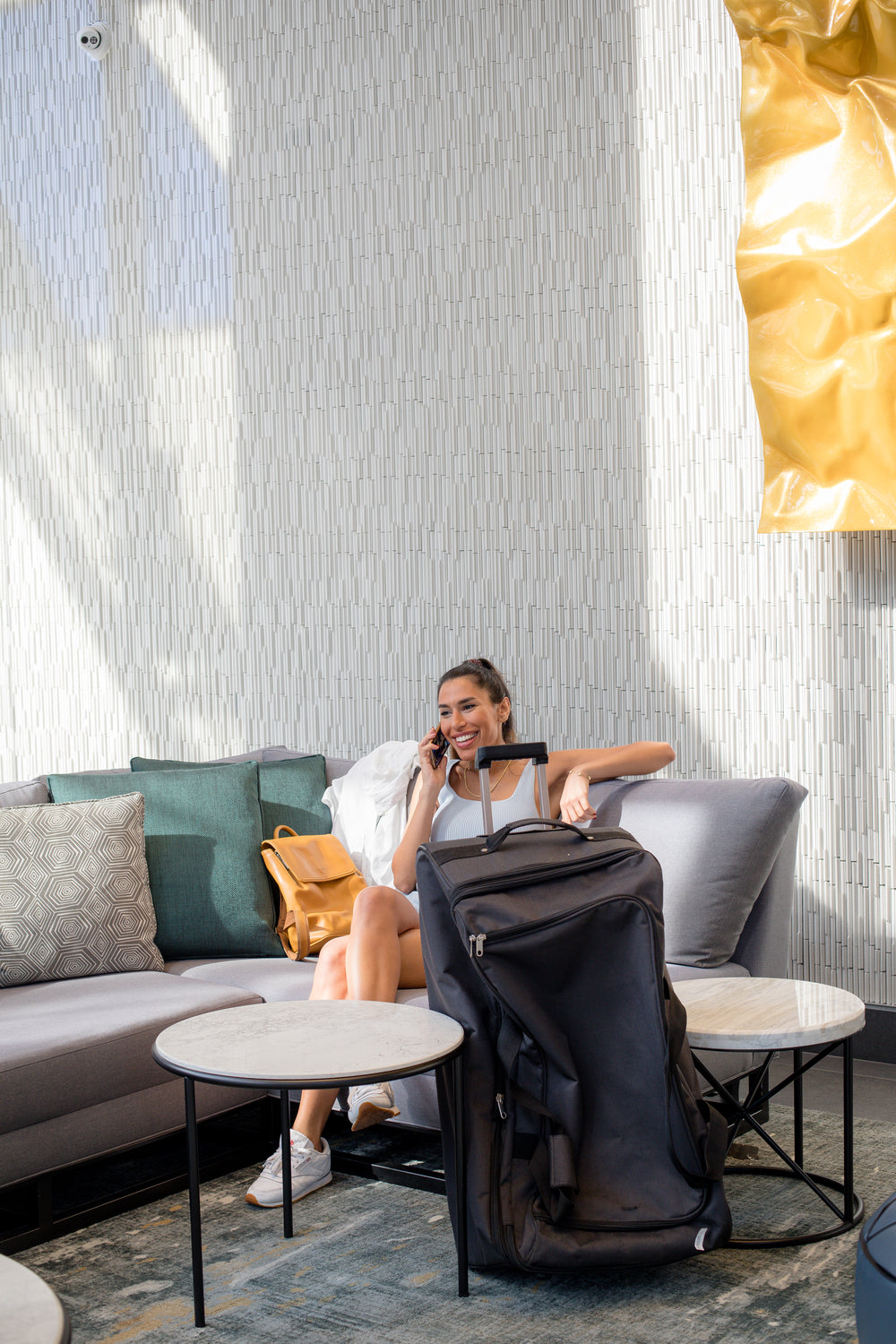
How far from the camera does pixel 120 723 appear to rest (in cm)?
436

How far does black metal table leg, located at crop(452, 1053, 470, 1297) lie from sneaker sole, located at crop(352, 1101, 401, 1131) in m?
0.34

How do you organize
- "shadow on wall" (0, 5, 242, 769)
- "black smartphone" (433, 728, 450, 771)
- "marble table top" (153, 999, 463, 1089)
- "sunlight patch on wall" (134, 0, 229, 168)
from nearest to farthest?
"marble table top" (153, 999, 463, 1089), "black smartphone" (433, 728, 450, 771), "sunlight patch on wall" (134, 0, 229, 168), "shadow on wall" (0, 5, 242, 769)

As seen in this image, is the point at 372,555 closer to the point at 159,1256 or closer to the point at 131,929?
the point at 131,929

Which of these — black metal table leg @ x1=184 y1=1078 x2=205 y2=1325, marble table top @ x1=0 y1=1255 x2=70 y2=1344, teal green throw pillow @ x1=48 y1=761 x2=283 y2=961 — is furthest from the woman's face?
marble table top @ x1=0 y1=1255 x2=70 y2=1344

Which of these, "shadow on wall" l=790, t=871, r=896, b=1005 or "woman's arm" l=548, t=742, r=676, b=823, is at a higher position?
"woman's arm" l=548, t=742, r=676, b=823

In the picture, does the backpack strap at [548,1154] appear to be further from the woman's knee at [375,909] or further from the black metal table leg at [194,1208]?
the woman's knee at [375,909]

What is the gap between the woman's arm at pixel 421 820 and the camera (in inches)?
108

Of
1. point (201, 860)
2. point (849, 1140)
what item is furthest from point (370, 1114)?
point (201, 860)

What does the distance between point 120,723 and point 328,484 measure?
1153 millimetres

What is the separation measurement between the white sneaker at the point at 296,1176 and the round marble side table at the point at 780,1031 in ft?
2.41

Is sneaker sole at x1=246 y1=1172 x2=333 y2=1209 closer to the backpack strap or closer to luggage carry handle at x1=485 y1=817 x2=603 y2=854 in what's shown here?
the backpack strap

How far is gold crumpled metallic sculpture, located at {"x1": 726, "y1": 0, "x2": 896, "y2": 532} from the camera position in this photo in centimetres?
296

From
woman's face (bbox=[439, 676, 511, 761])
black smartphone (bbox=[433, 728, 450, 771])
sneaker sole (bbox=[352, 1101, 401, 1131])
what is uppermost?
woman's face (bbox=[439, 676, 511, 761])

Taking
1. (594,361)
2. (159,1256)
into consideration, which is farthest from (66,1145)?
(594,361)
